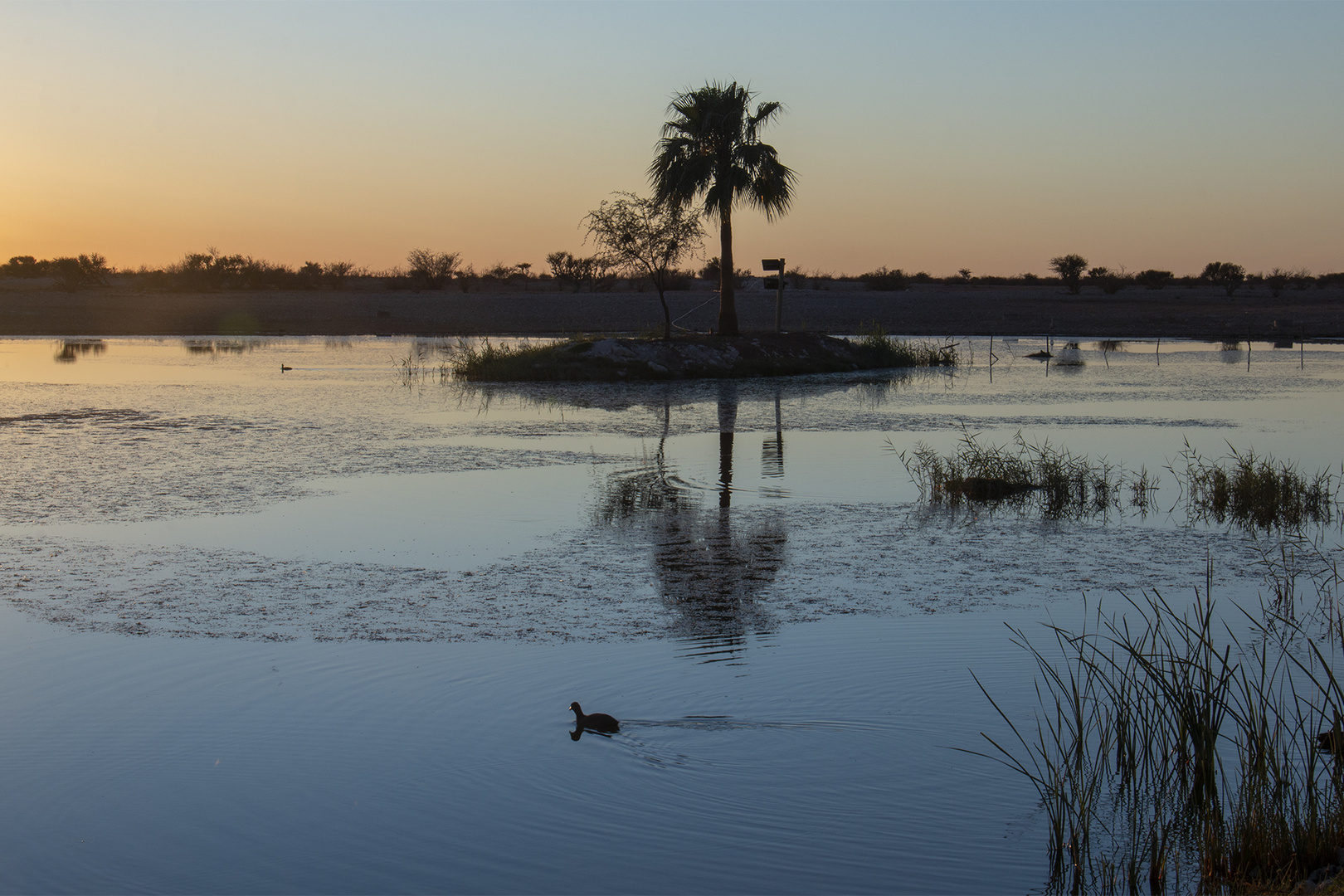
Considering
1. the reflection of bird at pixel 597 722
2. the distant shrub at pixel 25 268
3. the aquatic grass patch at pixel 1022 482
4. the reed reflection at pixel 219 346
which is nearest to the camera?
the reflection of bird at pixel 597 722

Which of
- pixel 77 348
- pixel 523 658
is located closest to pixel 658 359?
pixel 77 348

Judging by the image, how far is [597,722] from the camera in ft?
16.4

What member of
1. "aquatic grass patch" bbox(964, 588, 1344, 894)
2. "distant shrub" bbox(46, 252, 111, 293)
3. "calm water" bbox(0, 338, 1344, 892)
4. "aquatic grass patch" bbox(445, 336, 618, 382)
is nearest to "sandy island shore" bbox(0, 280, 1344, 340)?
"distant shrub" bbox(46, 252, 111, 293)

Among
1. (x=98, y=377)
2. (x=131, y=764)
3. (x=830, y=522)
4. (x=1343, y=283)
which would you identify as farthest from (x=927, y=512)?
(x=1343, y=283)

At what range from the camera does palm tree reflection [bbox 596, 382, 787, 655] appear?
682 centimetres

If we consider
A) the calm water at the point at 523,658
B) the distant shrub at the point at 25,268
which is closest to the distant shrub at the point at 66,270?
the distant shrub at the point at 25,268

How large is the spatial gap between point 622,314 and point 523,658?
47.6 m

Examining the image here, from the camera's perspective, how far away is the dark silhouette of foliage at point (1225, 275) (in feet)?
245

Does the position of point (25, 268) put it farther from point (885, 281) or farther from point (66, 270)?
point (885, 281)

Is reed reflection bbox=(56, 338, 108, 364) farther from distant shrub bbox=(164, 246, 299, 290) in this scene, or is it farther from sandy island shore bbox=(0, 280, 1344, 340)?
distant shrub bbox=(164, 246, 299, 290)

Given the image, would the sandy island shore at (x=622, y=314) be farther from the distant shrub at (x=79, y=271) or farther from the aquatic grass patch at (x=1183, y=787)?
the aquatic grass patch at (x=1183, y=787)

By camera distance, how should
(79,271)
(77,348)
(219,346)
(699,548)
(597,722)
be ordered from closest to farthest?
(597,722) < (699,548) < (77,348) < (219,346) < (79,271)

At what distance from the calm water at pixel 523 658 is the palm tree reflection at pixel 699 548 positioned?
0.04 metres

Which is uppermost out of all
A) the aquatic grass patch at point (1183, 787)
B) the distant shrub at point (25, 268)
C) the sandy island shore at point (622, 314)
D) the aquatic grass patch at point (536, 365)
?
the distant shrub at point (25, 268)
